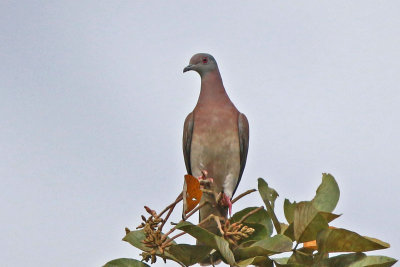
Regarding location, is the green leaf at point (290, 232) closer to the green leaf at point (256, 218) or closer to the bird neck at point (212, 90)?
the green leaf at point (256, 218)

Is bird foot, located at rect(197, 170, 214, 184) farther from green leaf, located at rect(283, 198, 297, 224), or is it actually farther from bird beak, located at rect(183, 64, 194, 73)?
bird beak, located at rect(183, 64, 194, 73)

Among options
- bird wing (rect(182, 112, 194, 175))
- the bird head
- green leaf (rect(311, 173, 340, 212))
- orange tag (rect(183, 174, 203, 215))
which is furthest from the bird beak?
green leaf (rect(311, 173, 340, 212))

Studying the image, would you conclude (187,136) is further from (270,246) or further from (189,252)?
(270,246)

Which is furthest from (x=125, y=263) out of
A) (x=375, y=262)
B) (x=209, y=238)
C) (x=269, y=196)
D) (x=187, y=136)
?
(x=187, y=136)

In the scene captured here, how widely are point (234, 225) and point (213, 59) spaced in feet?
10.9

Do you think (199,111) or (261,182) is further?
(199,111)

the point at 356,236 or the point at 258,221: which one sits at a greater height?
the point at 258,221

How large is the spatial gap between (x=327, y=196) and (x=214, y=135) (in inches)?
107

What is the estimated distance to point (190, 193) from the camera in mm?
3152

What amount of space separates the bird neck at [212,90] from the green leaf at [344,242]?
3018mm

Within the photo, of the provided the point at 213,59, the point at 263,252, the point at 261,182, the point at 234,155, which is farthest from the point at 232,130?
the point at 263,252

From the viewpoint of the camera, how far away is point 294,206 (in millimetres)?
3047

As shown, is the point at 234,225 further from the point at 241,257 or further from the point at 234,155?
the point at 234,155

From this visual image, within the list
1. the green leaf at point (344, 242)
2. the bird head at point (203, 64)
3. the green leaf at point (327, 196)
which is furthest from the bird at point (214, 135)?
the green leaf at point (344, 242)
